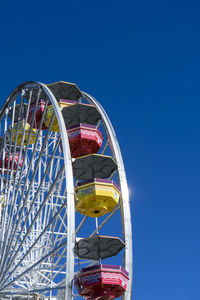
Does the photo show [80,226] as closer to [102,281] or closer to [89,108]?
[102,281]

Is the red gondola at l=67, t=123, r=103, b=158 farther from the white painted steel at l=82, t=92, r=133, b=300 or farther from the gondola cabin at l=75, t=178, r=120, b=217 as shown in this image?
the gondola cabin at l=75, t=178, r=120, b=217

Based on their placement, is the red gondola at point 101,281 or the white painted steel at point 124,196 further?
the white painted steel at point 124,196

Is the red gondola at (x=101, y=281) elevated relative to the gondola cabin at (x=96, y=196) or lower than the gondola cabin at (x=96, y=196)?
lower

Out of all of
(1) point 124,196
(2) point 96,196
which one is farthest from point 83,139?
(1) point 124,196

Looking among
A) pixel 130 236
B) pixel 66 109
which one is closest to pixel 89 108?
pixel 66 109

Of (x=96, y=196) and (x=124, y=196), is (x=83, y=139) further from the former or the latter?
(x=124, y=196)

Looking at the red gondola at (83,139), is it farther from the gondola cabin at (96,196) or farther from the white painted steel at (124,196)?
the gondola cabin at (96,196)

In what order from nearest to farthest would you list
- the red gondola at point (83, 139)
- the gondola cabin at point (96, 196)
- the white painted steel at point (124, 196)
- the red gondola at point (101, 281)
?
1. the red gondola at point (101, 281)
2. the white painted steel at point (124, 196)
3. the gondola cabin at point (96, 196)
4. the red gondola at point (83, 139)

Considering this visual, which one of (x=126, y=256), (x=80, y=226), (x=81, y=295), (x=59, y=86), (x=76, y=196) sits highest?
(x=59, y=86)

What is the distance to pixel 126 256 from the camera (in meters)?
18.2

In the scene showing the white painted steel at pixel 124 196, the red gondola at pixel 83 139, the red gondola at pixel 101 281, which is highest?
the red gondola at pixel 83 139

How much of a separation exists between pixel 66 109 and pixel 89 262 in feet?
23.0

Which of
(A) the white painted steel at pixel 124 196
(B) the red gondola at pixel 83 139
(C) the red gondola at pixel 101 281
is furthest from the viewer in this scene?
(B) the red gondola at pixel 83 139

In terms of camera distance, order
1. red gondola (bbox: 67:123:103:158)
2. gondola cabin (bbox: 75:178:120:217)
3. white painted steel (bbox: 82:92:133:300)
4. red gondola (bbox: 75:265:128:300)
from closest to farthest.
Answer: red gondola (bbox: 75:265:128:300)
white painted steel (bbox: 82:92:133:300)
gondola cabin (bbox: 75:178:120:217)
red gondola (bbox: 67:123:103:158)
